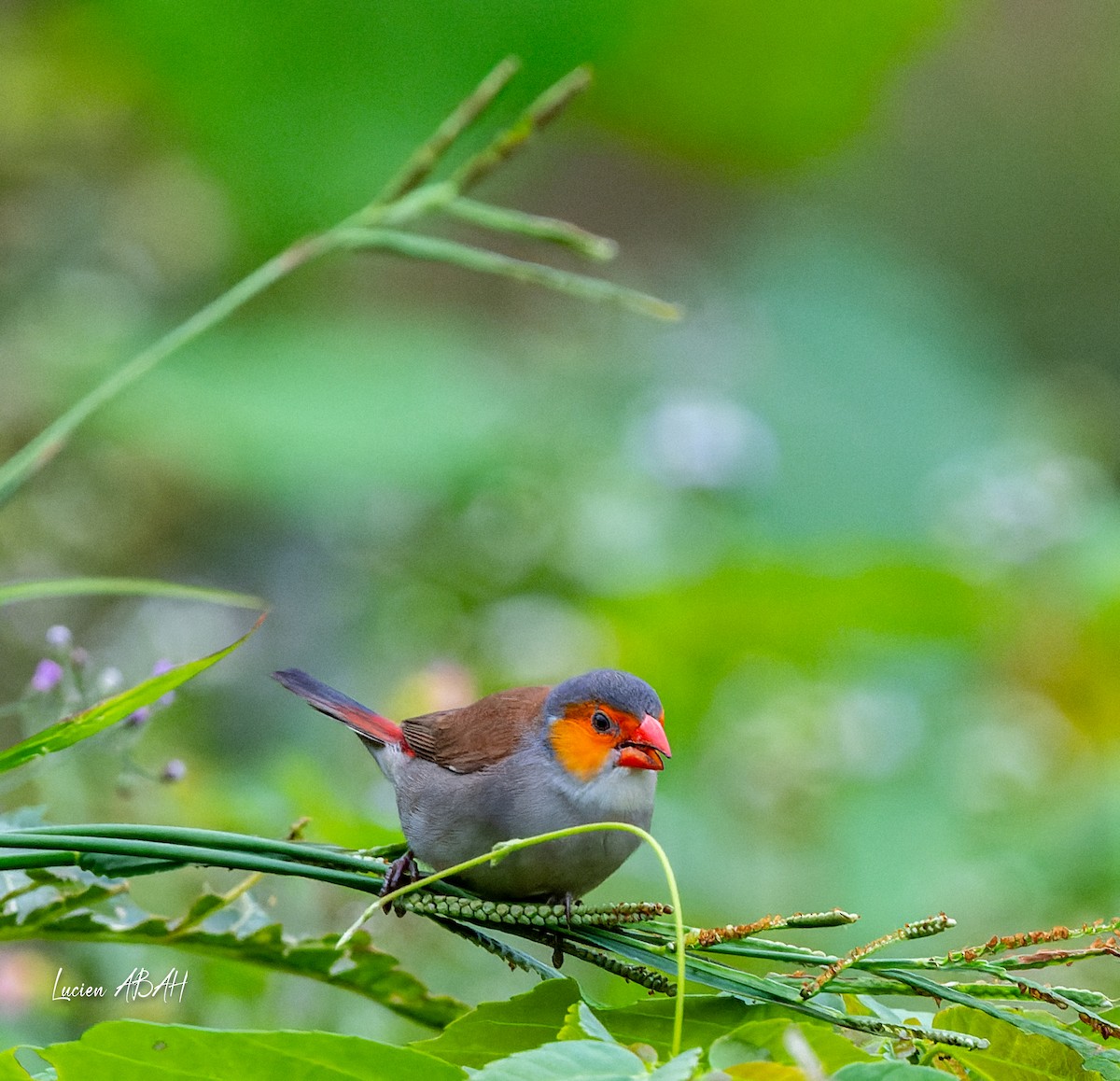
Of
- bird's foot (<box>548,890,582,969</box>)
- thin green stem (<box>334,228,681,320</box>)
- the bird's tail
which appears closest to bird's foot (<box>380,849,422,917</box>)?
bird's foot (<box>548,890,582,969</box>)

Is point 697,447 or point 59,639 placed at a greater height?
point 697,447

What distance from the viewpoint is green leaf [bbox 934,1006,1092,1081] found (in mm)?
1003

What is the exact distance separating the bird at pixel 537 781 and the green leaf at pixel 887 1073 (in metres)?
0.60

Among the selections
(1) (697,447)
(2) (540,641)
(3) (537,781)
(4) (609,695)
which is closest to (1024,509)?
(1) (697,447)

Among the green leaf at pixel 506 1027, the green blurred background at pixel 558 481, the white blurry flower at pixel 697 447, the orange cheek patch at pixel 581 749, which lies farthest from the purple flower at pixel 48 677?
the white blurry flower at pixel 697 447

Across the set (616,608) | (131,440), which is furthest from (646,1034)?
(131,440)

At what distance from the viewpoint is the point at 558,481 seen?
4.20 meters

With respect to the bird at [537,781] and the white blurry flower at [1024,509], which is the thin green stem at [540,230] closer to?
the bird at [537,781]

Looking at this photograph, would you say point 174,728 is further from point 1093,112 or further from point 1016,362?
point 1093,112

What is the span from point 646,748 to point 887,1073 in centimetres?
84

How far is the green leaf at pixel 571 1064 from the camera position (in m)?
0.80

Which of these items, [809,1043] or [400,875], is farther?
[400,875]

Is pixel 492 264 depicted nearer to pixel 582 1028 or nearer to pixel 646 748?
pixel 646 748

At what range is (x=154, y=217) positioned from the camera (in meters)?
5.00
